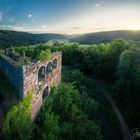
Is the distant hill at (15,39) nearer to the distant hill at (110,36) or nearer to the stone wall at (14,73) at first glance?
the distant hill at (110,36)

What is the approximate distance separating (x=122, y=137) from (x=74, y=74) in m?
16.0

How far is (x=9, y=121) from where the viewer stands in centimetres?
1900

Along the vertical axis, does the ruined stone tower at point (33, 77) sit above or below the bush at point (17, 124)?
above

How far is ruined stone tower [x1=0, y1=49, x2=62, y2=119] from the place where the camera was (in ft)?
63.9

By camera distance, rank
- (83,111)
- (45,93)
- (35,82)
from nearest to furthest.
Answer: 1. (35,82)
2. (45,93)
3. (83,111)

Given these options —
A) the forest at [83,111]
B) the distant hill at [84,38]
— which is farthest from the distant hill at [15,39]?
the forest at [83,111]

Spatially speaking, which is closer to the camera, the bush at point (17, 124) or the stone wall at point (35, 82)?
the bush at point (17, 124)

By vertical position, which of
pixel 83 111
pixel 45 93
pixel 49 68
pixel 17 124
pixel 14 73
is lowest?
pixel 83 111

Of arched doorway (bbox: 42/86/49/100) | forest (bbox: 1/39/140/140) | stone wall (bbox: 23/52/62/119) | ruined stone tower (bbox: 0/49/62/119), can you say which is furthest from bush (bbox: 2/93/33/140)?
arched doorway (bbox: 42/86/49/100)

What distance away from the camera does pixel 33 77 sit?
21.2 meters

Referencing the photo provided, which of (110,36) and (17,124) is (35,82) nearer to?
(17,124)

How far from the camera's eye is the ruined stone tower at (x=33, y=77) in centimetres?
1948

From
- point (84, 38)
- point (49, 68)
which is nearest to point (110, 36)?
point (84, 38)

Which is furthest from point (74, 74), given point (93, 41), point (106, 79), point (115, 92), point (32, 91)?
point (93, 41)
